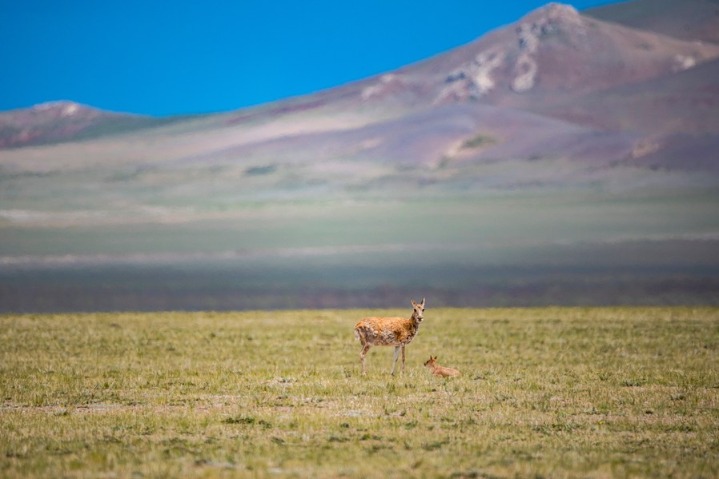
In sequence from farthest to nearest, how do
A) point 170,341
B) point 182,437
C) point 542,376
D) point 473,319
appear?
point 473,319, point 170,341, point 542,376, point 182,437

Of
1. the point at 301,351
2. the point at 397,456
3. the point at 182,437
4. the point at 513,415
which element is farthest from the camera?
the point at 301,351

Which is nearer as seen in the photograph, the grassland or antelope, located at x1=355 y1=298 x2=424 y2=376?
the grassland

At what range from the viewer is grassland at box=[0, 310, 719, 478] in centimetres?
1903

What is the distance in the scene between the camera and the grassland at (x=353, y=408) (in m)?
19.0

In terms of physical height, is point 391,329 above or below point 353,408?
above

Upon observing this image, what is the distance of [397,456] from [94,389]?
14.7 m

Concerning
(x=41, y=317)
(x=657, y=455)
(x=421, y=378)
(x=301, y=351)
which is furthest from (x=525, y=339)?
(x=41, y=317)

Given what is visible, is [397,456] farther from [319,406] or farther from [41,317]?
[41,317]

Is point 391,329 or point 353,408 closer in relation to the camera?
point 353,408

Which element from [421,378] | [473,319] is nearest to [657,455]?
[421,378]

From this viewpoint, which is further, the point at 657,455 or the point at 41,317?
the point at 41,317

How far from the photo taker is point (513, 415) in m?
25.3

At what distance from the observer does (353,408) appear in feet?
86.1

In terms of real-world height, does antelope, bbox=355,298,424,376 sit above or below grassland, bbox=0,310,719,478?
above
